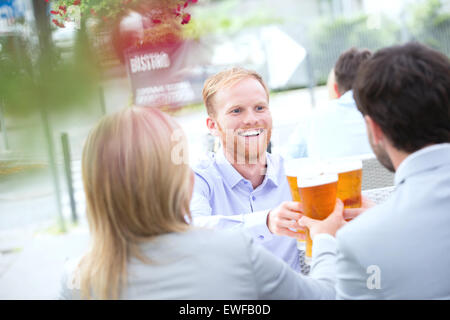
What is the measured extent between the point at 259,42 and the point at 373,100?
472 inches

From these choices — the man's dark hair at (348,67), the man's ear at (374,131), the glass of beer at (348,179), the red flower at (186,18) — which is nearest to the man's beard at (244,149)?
the glass of beer at (348,179)

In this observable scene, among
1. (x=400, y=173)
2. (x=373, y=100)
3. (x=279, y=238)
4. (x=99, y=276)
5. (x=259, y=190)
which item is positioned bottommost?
(x=279, y=238)

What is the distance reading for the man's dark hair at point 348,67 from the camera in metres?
3.12

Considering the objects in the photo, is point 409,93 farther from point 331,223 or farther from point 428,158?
point 331,223

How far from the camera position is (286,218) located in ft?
4.65

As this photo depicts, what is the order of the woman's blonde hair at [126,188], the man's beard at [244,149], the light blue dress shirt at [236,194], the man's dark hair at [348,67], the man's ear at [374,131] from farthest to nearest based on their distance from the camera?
the man's dark hair at [348,67]
the man's beard at [244,149]
the light blue dress shirt at [236,194]
the man's ear at [374,131]
the woman's blonde hair at [126,188]

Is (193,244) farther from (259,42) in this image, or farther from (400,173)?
(259,42)

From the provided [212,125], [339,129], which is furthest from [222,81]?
[339,129]

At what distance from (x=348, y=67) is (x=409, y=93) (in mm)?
2120

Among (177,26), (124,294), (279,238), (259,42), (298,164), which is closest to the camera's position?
(177,26)

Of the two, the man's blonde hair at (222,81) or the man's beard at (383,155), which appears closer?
the man's beard at (383,155)

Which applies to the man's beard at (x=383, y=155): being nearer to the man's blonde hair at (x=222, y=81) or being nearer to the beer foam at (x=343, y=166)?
the beer foam at (x=343, y=166)

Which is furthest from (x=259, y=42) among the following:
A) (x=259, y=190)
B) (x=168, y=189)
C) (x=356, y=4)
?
(x=168, y=189)

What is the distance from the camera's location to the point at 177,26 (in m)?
0.93
